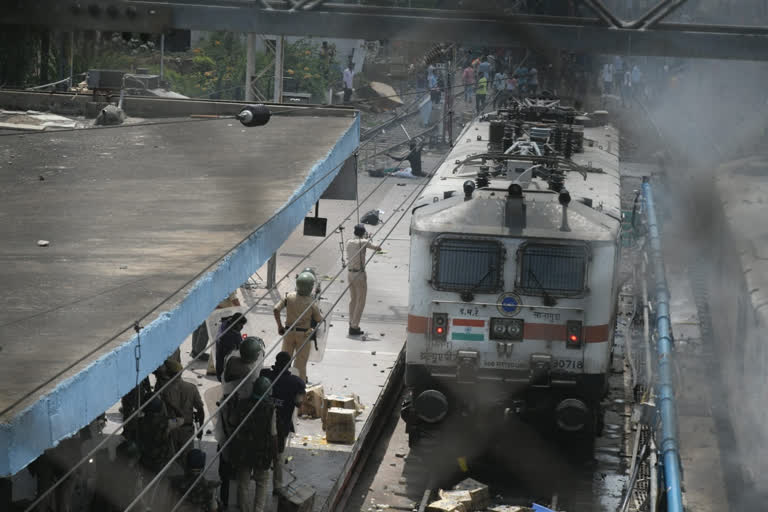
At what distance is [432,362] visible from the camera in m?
13.1

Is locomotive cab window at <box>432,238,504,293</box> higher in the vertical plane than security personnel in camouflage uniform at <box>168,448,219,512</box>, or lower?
higher

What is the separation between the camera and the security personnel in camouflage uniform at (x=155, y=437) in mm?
10312

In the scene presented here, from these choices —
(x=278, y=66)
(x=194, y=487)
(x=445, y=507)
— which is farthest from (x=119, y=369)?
(x=278, y=66)

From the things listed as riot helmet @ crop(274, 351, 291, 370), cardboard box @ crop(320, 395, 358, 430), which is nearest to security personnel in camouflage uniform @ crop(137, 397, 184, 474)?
riot helmet @ crop(274, 351, 291, 370)

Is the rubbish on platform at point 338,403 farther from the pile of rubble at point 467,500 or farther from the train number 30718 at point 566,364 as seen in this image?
the train number 30718 at point 566,364

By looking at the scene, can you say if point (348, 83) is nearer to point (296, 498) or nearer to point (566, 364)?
point (566, 364)

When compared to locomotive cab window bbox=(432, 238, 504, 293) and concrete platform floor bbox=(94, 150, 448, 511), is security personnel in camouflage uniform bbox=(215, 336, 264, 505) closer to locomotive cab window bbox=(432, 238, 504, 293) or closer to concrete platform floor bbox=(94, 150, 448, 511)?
concrete platform floor bbox=(94, 150, 448, 511)

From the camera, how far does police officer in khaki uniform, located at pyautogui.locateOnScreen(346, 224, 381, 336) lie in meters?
17.2

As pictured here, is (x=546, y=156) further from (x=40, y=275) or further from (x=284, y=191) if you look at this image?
(x=40, y=275)

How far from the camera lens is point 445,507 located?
11.7m

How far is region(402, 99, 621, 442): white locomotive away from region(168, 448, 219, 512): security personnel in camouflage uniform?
10.9ft

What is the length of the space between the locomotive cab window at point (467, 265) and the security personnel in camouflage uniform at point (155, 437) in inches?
147

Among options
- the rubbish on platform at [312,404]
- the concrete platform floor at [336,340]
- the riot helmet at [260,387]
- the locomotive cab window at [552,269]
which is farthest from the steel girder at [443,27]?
the rubbish on platform at [312,404]

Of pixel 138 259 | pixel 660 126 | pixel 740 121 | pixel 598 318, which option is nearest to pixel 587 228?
pixel 598 318
